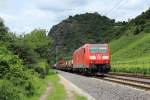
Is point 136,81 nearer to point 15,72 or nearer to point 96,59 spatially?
point 15,72

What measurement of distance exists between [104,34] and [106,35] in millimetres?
3002

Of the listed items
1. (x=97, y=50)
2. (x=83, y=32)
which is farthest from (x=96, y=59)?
(x=83, y=32)

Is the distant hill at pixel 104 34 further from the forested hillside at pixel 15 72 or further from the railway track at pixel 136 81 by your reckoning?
the forested hillside at pixel 15 72

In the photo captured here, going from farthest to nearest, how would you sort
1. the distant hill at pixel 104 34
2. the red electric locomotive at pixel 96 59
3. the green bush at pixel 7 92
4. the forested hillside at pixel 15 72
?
the distant hill at pixel 104 34
the red electric locomotive at pixel 96 59
the forested hillside at pixel 15 72
the green bush at pixel 7 92

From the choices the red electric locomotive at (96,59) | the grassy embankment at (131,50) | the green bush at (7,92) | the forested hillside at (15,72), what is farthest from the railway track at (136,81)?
the grassy embankment at (131,50)

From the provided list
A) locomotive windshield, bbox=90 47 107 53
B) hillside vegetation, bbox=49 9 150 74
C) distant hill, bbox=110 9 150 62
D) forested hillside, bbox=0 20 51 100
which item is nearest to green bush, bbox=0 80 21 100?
forested hillside, bbox=0 20 51 100

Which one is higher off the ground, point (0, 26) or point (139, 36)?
point (139, 36)

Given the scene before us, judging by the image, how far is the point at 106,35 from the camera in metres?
168

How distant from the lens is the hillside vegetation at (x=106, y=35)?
113938 millimetres

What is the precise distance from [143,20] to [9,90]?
11619cm

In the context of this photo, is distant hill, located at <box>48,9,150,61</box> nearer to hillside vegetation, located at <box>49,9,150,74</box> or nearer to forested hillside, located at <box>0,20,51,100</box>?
hillside vegetation, located at <box>49,9,150,74</box>

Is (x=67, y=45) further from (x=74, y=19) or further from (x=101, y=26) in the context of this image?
(x=74, y=19)

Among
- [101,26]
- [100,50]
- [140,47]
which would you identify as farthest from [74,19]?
[100,50]

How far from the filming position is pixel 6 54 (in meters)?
Result: 22.7
